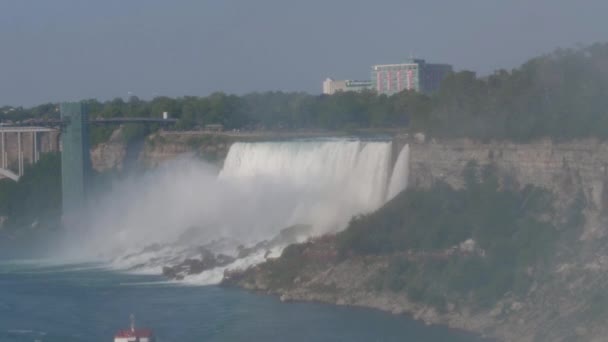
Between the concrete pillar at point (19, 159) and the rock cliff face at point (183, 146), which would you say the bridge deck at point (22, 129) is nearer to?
the concrete pillar at point (19, 159)

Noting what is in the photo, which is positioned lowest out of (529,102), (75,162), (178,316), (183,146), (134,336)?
(178,316)

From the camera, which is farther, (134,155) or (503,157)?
(134,155)

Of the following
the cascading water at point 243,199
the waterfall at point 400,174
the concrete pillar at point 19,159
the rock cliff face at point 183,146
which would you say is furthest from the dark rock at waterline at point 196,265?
the concrete pillar at point 19,159

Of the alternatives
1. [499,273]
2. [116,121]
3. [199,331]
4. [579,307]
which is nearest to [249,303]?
[199,331]

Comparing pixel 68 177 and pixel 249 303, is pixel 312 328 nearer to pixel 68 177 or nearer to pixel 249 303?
pixel 249 303

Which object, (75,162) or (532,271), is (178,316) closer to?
(532,271)

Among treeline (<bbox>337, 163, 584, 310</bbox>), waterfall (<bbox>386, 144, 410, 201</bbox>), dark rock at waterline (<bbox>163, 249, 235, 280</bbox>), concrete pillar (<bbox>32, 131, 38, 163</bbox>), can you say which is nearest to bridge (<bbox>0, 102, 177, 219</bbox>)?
concrete pillar (<bbox>32, 131, 38, 163</bbox>)

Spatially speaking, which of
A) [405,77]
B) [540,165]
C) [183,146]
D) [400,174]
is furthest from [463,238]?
[405,77]
